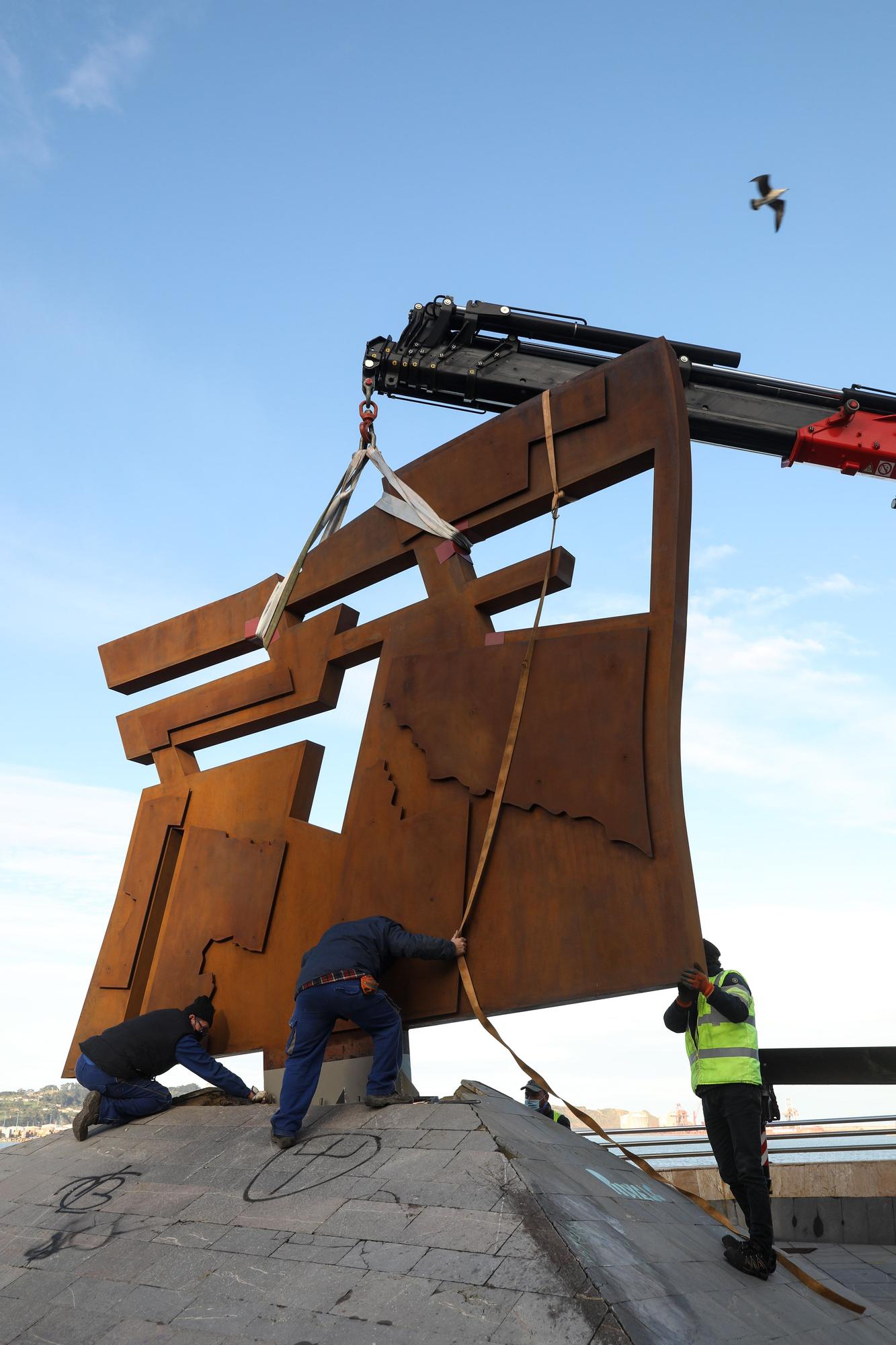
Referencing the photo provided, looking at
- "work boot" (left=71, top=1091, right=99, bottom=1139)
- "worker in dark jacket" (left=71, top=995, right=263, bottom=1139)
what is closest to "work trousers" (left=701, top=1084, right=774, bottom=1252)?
"worker in dark jacket" (left=71, top=995, right=263, bottom=1139)

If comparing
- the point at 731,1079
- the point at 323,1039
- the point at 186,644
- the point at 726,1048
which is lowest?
the point at 323,1039

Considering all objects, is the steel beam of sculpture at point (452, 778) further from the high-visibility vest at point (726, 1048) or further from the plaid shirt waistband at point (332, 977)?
the plaid shirt waistband at point (332, 977)

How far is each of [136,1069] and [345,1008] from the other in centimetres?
181

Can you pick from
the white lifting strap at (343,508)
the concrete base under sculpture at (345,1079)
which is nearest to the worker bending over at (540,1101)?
the concrete base under sculpture at (345,1079)

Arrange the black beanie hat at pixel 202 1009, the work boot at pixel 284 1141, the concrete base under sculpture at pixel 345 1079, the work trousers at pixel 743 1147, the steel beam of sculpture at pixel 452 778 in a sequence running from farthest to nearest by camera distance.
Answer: the black beanie hat at pixel 202 1009, the concrete base under sculpture at pixel 345 1079, the steel beam of sculpture at pixel 452 778, the work boot at pixel 284 1141, the work trousers at pixel 743 1147

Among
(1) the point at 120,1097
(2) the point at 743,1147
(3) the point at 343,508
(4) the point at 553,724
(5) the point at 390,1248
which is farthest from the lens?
(3) the point at 343,508

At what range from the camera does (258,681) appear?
740 cm

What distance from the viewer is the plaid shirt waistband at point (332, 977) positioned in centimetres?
506

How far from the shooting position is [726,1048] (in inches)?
181

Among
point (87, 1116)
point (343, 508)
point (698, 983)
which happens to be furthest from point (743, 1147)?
point (343, 508)

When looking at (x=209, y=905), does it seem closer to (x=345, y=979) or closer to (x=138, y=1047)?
(x=138, y=1047)

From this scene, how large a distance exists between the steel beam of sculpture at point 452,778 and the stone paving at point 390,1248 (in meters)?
1.03

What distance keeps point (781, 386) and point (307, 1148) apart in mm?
5737

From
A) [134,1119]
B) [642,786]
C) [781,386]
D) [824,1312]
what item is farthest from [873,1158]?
[781,386]
